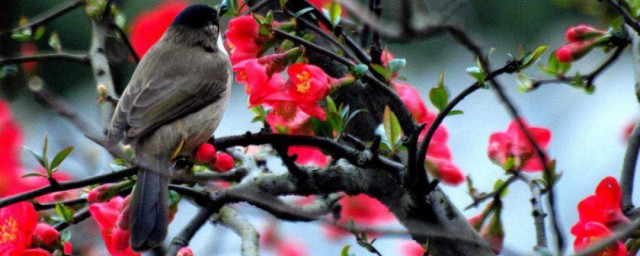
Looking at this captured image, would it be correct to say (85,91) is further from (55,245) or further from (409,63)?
(55,245)

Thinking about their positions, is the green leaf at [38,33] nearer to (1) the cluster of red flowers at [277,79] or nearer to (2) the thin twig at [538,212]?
(1) the cluster of red flowers at [277,79]

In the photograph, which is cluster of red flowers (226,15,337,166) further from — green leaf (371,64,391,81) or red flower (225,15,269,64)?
green leaf (371,64,391,81)

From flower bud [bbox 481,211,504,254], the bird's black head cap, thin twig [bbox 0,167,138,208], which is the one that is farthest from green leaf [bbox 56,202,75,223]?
the bird's black head cap

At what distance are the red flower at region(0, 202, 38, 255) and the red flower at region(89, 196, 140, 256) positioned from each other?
0.33 feet

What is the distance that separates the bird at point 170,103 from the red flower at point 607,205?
2.37 ft

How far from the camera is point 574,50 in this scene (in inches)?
66.4

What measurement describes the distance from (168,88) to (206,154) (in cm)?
77

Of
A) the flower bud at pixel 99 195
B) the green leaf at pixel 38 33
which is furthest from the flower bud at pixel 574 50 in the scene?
the green leaf at pixel 38 33

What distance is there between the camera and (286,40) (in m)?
1.59

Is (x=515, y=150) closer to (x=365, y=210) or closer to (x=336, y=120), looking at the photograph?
(x=336, y=120)

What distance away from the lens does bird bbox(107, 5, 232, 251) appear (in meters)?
1.59

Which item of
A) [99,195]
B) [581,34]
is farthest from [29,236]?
[581,34]

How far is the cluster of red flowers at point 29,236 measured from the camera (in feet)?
5.01

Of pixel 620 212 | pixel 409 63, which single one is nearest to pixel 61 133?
pixel 620 212
